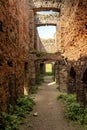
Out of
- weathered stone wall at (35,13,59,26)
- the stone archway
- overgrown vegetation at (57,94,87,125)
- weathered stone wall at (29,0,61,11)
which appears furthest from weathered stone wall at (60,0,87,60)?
weathered stone wall at (35,13,59,26)

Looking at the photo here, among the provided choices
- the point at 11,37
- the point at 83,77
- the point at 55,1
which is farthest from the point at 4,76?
the point at 55,1

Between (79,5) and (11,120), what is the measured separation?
5757 mm

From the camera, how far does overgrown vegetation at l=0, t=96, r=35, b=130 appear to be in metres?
6.98

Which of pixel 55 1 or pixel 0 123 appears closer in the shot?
pixel 0 123

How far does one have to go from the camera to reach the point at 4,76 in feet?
25.4

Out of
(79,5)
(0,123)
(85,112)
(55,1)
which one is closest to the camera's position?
(0,123)

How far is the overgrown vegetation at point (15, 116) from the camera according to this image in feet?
22.9

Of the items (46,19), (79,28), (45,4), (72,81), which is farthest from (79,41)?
(46,19)

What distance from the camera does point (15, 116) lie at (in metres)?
7.95

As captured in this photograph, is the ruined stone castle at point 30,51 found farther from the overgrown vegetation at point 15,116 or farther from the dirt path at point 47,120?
the dirt path at point 47,120

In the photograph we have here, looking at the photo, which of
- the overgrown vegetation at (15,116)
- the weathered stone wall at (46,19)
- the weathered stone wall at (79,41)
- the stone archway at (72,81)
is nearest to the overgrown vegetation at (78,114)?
the weathered stone wall at (79,41)

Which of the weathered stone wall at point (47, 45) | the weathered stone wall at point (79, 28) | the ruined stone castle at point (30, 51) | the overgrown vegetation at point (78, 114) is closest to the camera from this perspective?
the ruined stone castle at point (30, 51)

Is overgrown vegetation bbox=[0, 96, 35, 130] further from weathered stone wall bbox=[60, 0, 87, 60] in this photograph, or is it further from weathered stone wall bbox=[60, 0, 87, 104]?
weathered stone wall bbox=[60, 0, 87, 60]

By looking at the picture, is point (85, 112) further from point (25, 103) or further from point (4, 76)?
point (4, 76)
